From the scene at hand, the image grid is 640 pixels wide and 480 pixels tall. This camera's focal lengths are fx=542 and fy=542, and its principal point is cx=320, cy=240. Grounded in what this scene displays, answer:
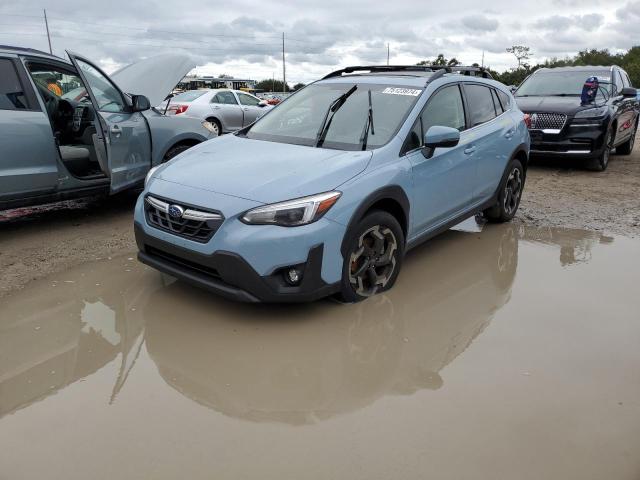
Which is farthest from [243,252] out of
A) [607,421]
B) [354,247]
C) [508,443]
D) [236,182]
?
[607,421]

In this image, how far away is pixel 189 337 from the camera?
3406 mm

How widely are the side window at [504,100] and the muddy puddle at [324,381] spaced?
7.10ft

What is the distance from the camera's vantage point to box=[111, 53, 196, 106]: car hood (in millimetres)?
6125

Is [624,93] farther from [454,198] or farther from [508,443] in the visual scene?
[508,443]

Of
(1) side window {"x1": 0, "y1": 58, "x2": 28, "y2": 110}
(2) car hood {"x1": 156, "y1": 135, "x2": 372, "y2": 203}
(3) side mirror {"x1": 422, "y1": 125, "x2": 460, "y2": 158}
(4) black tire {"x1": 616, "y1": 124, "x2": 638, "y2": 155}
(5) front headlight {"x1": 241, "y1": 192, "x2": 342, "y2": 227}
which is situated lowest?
(4) black tire {"x1": 616, "y1": 124, "x2": 638, "y2": 155}

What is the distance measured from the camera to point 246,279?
329cm

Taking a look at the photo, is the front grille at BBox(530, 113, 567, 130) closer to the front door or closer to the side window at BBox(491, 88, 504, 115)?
the side window at BBox(491, 88, 504, 115)

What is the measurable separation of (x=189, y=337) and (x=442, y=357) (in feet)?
5.13

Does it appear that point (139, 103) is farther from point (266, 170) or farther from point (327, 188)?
point (327, 188)

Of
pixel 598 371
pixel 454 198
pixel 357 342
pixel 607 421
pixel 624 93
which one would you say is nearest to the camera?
pixel 607 421

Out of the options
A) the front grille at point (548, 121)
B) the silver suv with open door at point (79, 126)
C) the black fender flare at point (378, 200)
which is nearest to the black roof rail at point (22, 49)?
the silver suv with open door at point (79, 126)

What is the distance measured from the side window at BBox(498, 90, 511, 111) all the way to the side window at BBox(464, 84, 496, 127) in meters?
0.27

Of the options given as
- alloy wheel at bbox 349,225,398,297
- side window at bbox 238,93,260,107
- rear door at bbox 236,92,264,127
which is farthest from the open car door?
side window at bbox 238,93,260,107

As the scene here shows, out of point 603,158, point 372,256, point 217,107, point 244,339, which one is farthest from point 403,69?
point 217,107
